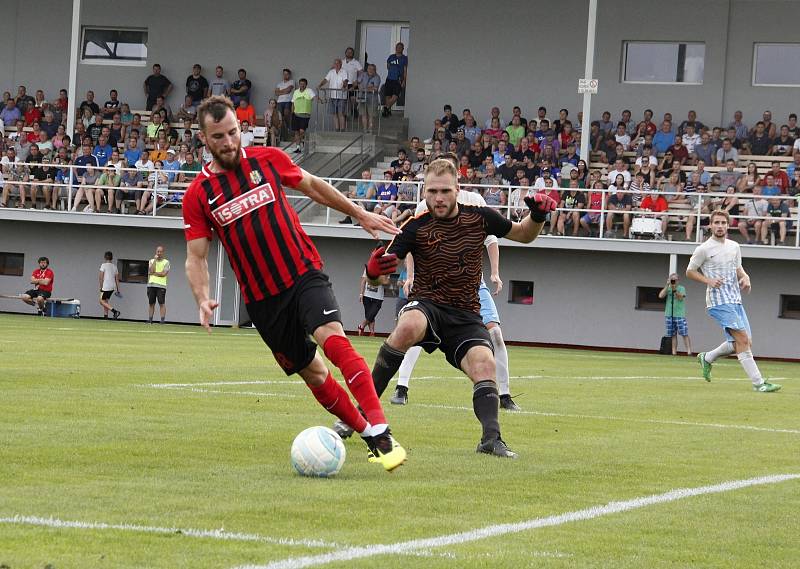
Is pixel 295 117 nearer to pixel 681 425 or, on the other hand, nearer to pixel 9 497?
pixel 681 425

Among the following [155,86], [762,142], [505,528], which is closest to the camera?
[505,528]

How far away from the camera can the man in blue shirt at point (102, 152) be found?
35688 mm

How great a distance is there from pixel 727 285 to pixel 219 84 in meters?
24.4

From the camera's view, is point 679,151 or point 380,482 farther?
point 679,151

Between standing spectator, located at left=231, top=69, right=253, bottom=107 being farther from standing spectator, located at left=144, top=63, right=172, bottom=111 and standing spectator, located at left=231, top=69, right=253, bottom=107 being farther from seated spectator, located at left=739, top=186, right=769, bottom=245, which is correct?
seated spectator, located at left=739, top=186, right=769, bottom=245

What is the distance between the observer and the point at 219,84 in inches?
1527

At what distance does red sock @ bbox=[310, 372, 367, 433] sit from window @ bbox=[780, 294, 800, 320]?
25721 mm

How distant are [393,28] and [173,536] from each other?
115 feet

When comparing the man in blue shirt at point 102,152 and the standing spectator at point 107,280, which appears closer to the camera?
the standing spectator at point 107,280

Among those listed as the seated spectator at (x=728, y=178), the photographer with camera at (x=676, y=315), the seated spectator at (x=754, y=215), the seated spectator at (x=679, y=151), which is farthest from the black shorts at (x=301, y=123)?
the seated spectator at (x=754, y=215)

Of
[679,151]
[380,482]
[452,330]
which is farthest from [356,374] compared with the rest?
[679,151]

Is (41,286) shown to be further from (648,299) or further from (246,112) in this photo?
(648,299)

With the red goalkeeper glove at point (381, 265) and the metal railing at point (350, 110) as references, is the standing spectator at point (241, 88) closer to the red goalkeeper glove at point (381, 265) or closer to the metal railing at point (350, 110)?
Answer: the metal railing at point (350, 110)

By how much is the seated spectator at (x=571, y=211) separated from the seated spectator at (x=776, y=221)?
4126 millimetres
